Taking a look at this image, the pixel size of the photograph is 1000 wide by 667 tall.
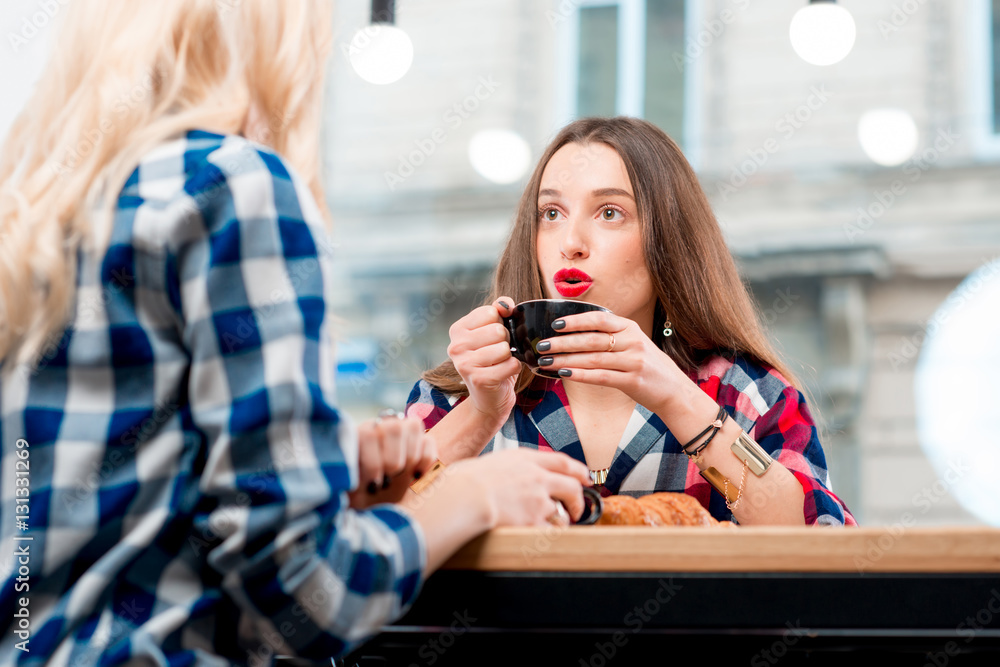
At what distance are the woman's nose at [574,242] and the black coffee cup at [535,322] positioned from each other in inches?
10.9

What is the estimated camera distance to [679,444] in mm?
1700

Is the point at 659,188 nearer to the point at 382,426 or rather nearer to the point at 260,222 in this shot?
the point at 382,426

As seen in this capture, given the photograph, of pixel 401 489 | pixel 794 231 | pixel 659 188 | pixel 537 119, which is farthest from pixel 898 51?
pixel 401 489

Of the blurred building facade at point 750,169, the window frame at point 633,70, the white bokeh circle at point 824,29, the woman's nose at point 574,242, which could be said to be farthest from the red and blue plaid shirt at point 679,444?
the window frame at point 633,70

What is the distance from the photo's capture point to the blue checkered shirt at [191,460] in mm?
795

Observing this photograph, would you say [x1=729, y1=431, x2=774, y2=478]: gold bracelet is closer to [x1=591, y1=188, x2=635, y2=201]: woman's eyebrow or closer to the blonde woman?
[x1=591, y1=188, x2=635, y2=201]: woman's eyebrow

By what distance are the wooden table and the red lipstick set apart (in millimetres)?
892

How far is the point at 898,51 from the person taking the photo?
20.2 feet

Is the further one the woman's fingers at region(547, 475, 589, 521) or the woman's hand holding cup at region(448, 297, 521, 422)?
the woman's hand holding cup at region(448, 297, 521, 422)

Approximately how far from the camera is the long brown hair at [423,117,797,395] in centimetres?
182

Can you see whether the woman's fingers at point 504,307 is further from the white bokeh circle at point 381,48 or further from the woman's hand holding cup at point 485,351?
the white bokeh circle at point 381,48

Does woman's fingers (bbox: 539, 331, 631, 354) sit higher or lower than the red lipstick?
lower

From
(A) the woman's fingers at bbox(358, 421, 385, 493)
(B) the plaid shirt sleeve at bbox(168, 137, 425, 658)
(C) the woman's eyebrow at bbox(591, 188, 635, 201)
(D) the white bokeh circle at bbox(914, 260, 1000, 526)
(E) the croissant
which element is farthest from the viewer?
(D) the white bokeh circle at bbox(914, 260, 1000, 526)

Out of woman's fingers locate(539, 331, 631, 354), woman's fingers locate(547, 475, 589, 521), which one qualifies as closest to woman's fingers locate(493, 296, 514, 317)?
woman's fingers locate(539, 331, 631, 354)
